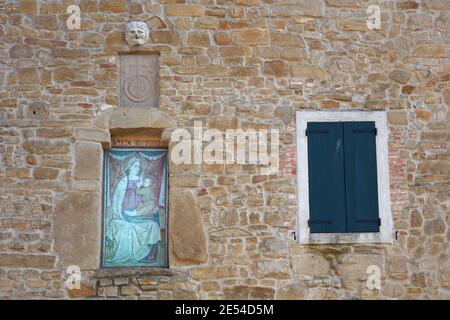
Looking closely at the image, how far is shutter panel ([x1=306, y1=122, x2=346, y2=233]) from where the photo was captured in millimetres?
7668

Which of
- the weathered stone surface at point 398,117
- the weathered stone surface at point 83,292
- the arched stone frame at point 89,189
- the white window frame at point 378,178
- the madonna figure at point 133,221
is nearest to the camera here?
the weathered stone surface at point 83,292

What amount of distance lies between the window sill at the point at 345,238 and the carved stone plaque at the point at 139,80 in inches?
88.4

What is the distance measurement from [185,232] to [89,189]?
1.14 meters

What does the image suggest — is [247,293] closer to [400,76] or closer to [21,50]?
[400,76]

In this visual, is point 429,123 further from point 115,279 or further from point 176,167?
point 115,279

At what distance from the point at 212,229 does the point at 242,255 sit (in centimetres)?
42

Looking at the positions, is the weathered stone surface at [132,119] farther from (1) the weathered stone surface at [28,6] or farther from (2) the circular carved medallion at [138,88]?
(1) the weathered stone surface at [28,6]

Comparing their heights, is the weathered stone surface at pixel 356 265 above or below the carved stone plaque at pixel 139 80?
below

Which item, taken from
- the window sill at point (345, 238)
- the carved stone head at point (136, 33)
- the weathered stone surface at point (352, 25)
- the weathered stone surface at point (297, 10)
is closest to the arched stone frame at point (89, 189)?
the carved stone head at point (136, 33)

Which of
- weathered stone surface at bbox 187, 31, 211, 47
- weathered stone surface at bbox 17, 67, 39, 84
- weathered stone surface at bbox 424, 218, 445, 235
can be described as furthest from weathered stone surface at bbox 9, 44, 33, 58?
weathered stone surface at bbox 424, 218, 445, 235

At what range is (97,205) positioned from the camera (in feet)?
25.0

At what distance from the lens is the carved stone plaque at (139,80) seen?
312 inches

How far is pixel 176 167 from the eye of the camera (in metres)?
7.72

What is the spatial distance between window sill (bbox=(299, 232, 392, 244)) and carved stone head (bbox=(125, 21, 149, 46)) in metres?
2.81
